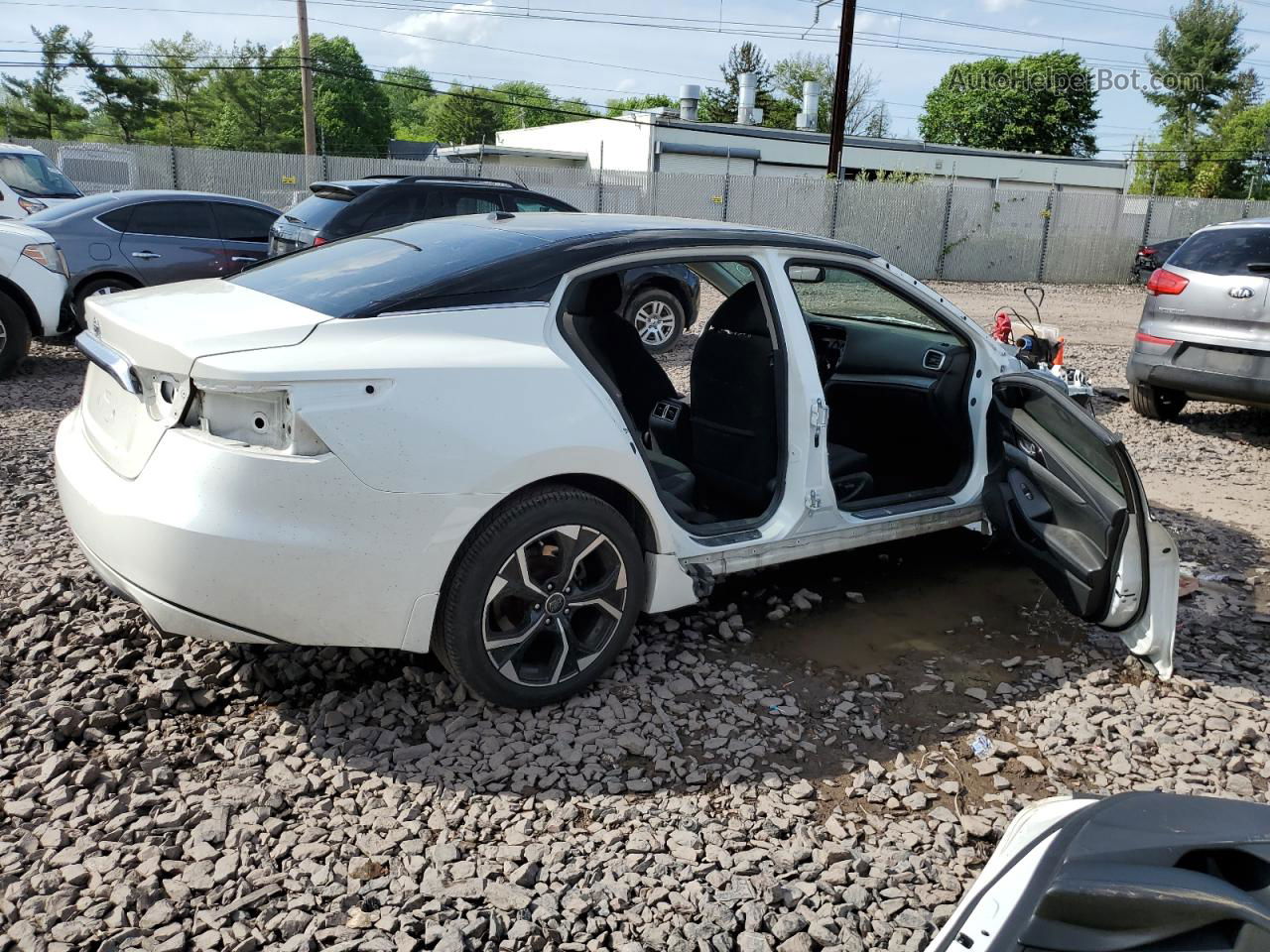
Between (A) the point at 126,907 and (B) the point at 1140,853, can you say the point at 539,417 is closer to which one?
(A) the point at 126,907

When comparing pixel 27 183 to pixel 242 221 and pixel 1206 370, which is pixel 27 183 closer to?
pixel 242 221

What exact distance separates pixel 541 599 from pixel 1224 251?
6836 mm

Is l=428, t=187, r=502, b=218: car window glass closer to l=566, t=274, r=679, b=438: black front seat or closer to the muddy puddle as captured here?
l=566, t=274, r=679, b=438: black front seat

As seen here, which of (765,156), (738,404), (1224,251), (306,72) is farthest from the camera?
(765,156)

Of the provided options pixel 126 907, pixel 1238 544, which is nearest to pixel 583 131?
pixel 1238 544

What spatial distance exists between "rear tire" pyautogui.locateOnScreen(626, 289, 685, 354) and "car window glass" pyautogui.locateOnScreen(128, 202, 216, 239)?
4415 mm

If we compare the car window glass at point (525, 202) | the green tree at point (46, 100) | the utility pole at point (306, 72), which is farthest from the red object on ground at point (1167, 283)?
the green tree at point (46, 100)

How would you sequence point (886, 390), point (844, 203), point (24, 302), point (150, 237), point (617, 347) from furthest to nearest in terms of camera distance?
1. point (844, 203)
2. point (150, 237)
3. point (24, 302)
4. point (886, 390)
5. point (617, 347)

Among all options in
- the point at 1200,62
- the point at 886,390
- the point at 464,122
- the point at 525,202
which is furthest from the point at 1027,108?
the point at 886,390

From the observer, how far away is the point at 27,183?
47.0ft

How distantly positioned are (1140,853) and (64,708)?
9.85 feet

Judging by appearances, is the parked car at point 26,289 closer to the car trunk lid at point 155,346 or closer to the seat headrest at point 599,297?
the car trunk lid at point 155,346

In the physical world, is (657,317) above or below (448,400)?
below

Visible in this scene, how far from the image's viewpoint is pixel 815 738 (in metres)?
3.34
